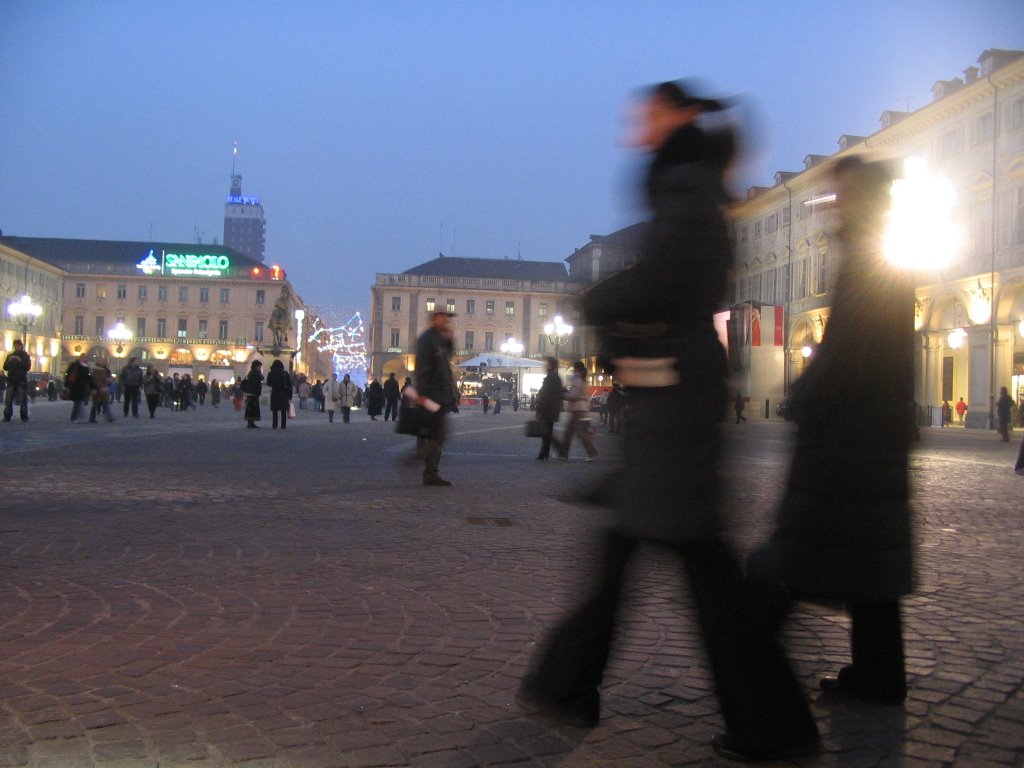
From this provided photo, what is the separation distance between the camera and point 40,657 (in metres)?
3.69

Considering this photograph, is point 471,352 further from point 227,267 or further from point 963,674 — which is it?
point 963,674

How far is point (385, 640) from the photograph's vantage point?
402 centimetres

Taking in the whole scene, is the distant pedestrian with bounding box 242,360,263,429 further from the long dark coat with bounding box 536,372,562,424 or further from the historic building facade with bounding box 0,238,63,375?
the historic building facade with bounding box 0,238,63,375

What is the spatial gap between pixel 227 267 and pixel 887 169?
4373 inches

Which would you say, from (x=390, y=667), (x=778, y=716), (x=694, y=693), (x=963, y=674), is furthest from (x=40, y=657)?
(x=963, y=674)

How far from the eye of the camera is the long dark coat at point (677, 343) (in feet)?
8.63

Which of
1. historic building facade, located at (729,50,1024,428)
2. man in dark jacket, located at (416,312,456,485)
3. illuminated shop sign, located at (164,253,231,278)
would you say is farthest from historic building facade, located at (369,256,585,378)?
man in dark jacket, located at (416,312,456,485)

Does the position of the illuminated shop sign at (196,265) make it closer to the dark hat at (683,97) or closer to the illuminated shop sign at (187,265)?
the illuminated shop sign at (187,265)

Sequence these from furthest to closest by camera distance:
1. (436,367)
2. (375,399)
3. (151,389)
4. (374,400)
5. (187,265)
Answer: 1. (187,265)
2. (375,399)
3. (374,400)
4. (151,389)
5. (436,367)

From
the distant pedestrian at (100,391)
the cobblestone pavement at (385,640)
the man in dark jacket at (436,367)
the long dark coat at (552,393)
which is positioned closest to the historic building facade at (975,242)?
the long dark coat at (552,393)

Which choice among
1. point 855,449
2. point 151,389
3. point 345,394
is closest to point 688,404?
point 855,449

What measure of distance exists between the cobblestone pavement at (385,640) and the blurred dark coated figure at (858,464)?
0.21m

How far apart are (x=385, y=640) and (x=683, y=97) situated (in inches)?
97.0

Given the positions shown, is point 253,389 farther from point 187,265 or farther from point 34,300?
point 187,265
